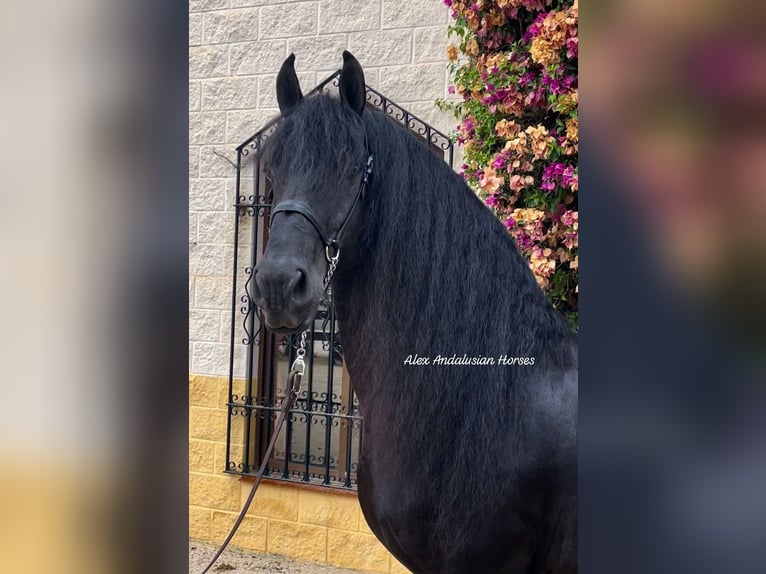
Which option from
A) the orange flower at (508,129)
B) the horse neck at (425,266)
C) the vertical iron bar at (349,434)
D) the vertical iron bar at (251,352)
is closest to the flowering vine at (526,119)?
the orange flower at (508,129)

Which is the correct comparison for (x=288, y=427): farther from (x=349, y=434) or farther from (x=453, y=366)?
(x=453, y=366)

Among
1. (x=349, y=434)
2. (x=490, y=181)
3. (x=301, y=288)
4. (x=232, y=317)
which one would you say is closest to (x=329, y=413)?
(x=349, y=434)

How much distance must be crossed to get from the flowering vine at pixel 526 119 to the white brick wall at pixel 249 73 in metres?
0.11

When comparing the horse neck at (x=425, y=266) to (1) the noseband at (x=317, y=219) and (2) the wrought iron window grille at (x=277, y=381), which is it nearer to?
(1) the noseband at (x=317, y=219)

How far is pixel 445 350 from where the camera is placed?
4.57ft

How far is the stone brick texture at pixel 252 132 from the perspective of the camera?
1893 mm

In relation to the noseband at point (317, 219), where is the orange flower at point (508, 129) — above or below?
above
